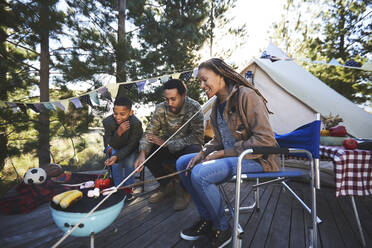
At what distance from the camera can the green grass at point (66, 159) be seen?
3.01 meters

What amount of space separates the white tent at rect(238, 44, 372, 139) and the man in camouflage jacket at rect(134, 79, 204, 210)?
6.42ft

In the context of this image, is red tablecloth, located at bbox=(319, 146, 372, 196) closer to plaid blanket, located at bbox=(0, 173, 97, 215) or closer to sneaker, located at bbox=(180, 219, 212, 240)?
sneaker, located at bbox=(180, 219, 212, 240)

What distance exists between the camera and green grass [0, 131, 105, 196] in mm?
3012

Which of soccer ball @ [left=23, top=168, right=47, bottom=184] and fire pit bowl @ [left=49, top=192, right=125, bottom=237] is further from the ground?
fire pit bowl @ [left=49, top=192, right=125, bottom=237]

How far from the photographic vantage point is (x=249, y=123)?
116cm

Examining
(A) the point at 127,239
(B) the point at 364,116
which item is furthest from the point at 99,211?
(B) the point at 364,116

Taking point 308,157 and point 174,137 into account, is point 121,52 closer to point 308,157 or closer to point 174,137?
point 174,137

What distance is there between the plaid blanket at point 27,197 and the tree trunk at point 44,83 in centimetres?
107

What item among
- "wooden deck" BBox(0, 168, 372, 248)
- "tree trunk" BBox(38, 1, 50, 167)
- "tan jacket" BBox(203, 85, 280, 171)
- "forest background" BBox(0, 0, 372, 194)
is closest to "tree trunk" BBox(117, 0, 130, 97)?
"forest background" BBox(0, 0, 372, 194)

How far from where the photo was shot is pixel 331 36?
8.07 meters

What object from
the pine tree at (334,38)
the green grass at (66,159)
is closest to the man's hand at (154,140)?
the green grass at (66,159)

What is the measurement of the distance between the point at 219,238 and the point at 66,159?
3932 millimetres

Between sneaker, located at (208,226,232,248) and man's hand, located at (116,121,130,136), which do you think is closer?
sneaker, located at (208,226,232,248)

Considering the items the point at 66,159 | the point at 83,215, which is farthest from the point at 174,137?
the point at 66,159
